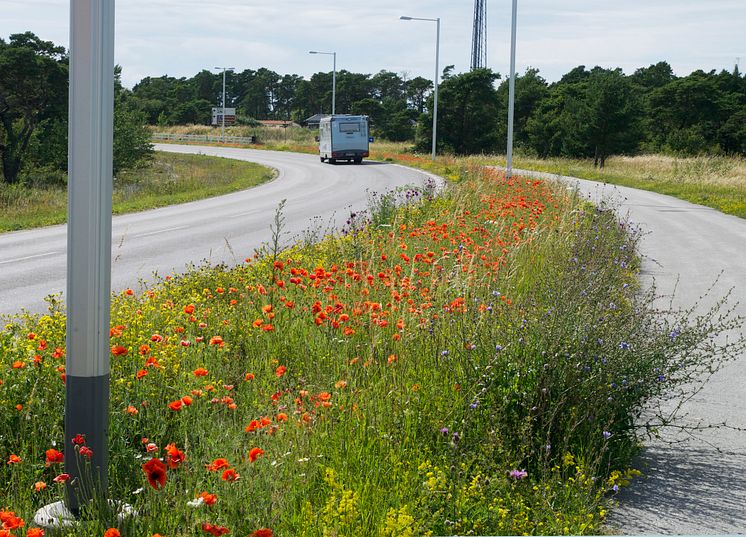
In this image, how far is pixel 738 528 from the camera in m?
4.36

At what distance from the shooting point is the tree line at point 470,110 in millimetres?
44094

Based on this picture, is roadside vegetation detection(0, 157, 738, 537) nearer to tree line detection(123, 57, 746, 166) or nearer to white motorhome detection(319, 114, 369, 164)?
white motorhome detection(319, 114, 369, 164)

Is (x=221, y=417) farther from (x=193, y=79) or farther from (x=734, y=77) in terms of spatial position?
(x=193, y=79)

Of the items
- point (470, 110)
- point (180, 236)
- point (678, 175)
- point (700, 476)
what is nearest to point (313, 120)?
point (470, 110)

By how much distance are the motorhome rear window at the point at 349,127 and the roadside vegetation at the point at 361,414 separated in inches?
1811

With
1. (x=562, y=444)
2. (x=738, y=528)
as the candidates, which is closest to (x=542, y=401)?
(x=562, y=444)

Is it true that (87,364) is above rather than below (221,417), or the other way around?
above

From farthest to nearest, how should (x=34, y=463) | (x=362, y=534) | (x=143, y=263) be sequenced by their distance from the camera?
(x=143, y=263) → (x=34, y=463) → (x=362, y=534)

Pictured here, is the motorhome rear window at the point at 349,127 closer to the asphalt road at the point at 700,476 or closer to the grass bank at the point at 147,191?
the grass bank at the point at 147,191

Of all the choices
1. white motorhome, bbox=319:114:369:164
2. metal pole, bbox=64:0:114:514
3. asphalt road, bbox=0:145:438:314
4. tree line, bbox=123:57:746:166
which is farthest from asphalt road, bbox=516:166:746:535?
tree line, bbox=123:57:746:166

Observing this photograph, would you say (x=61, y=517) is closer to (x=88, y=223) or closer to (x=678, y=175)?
(x=88, y=223)

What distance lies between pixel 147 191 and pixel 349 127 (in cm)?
2134

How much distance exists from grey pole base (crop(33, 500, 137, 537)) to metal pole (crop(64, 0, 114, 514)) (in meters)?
0.07

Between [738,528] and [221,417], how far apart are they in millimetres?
2647
